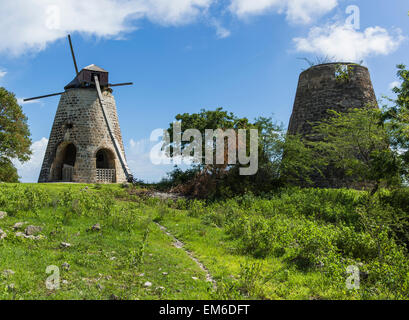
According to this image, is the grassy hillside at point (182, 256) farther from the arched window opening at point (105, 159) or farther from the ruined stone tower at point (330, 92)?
the arched window opening at point (105, 159)

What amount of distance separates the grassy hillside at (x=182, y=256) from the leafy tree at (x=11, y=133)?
49.2 ft

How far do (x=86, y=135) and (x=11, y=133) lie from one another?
21.4ft

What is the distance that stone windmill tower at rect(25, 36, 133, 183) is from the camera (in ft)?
75.0

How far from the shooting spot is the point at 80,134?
76.1ft

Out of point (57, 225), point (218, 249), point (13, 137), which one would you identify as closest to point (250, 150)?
point (218, 249)

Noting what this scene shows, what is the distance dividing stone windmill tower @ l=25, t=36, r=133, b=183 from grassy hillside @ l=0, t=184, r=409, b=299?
11.1 meters

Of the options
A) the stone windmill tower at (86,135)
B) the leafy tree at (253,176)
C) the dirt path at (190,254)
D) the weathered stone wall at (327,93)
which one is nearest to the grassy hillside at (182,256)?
the dirt path at (190,254)

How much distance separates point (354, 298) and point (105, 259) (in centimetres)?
480

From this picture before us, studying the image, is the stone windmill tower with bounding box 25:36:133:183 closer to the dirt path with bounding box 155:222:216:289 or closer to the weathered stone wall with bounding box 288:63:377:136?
the weathered stone wall with bounding box 288:63:377:136

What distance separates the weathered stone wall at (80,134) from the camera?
22.9 meters

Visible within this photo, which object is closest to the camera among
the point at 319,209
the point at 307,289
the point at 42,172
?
the point at 307,289

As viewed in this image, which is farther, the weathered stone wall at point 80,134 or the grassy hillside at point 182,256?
the weathered stone wall at point 80,134
